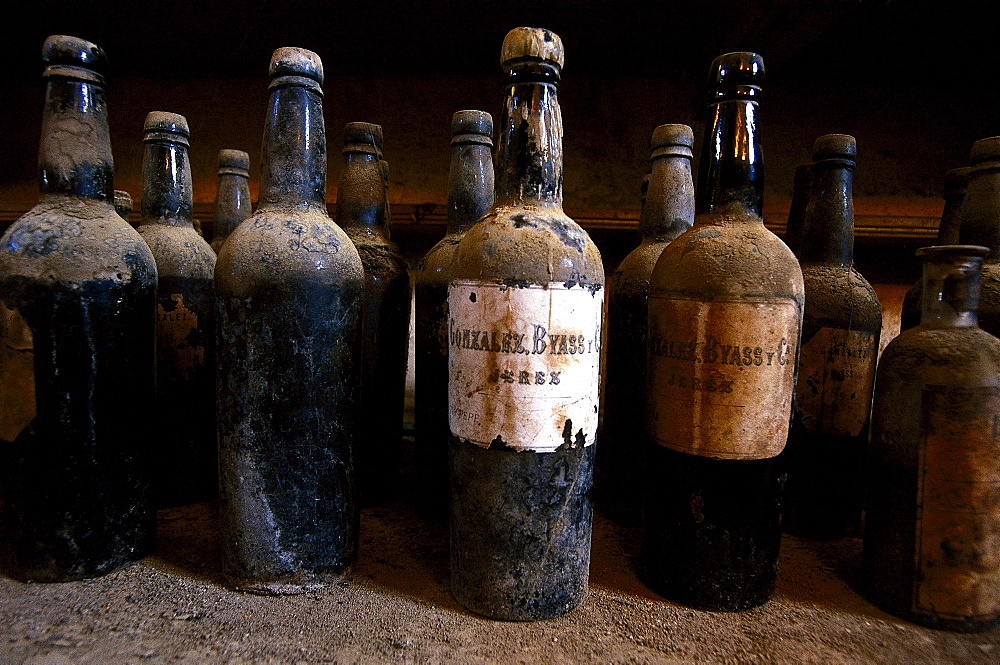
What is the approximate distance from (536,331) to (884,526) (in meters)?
0.82

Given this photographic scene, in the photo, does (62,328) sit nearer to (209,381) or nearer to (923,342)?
(209,381)

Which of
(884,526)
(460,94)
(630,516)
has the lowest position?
(630,516)

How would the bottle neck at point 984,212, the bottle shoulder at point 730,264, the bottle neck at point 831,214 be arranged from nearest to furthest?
the bottle shoulder at point 730,264 < the bottle neck at point 984,212 < the bottle neck at point 831,214

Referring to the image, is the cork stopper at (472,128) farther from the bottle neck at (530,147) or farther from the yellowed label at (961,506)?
the yellowed label at (961,506)

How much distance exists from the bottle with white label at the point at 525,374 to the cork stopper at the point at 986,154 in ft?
3.57

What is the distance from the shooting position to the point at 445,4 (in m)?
1.88

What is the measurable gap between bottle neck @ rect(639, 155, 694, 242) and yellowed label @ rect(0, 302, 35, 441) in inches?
58.1

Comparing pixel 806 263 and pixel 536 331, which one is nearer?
pixel 536 331

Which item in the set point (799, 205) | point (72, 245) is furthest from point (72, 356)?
point (799, 205)

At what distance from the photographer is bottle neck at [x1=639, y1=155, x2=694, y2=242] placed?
158cm

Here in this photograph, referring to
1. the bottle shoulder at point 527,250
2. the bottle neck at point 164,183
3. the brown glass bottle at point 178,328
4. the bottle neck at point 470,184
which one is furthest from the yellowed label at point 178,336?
the bottle shoulder at point 527,250

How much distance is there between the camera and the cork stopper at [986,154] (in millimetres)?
1421

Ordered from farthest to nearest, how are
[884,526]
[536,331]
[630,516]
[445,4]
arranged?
[445,4] < [630,516] < [884,526] < [536,331]

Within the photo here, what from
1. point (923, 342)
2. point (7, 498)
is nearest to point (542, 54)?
point (923, 342)
